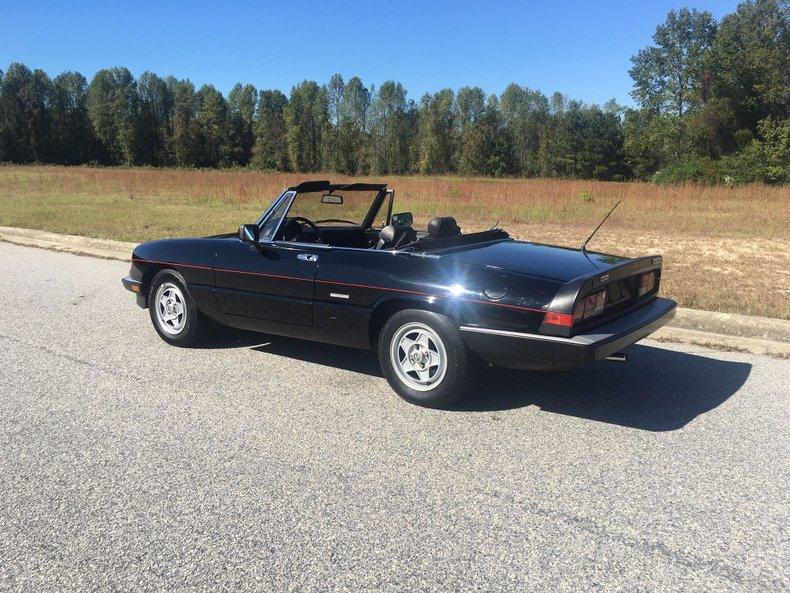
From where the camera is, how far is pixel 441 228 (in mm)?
4543

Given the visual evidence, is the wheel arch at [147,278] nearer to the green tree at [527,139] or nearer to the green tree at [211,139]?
the green tree at [527,139]

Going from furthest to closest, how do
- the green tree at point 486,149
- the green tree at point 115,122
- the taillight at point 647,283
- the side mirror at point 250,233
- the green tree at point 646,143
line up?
the green tree at point 115,122 → the green tree at point 486,149 → the green tree at point 646,143 → the side mirror at point 250,233 → the taillight at point 647,283

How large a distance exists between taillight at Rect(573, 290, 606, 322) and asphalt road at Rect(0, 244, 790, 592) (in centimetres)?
67

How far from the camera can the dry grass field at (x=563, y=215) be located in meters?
8.26

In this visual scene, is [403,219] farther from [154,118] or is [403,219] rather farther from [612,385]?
[154,118]

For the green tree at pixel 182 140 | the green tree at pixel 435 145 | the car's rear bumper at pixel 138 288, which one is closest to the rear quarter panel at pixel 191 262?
the car's rear bumper at pixel 138 288

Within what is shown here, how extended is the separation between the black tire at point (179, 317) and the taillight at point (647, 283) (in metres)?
3.36

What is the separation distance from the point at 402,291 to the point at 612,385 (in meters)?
1.68

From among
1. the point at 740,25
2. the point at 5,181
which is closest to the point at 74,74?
the point at 5,181

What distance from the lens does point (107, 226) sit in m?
13.9

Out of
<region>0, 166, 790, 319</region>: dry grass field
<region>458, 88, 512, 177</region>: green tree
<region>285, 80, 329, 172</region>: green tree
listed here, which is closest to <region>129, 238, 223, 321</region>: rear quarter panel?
<region>0, 166, 790, 319</region>: dry grass field

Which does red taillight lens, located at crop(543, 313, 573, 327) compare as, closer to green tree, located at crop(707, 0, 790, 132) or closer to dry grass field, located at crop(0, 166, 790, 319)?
dry grass field, located at crop(0, 166, 790, 319)

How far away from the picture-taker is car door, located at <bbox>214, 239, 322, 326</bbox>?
450cm

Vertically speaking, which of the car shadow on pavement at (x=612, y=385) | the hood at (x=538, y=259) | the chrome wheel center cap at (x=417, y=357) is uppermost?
the hood at (x=538, y=259)
